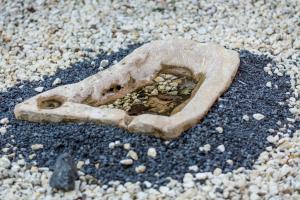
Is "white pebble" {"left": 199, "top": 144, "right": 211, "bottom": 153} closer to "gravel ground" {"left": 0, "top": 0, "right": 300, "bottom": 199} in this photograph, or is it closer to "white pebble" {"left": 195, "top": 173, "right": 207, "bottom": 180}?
"gravel ground" {"left": 0, "top": 0, "right": 300, "bottom": 199}

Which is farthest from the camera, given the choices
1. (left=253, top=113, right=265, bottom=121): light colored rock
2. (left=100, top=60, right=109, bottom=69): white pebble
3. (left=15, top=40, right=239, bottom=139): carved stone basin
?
(left=100, top=60, right=109, bottom=69): white pebble

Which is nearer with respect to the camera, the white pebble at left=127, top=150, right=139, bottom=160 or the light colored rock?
the white pebble at left=127, top=150, right=139, bottom=160

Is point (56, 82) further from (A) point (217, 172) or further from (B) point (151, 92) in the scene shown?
(A) point (217, 172)

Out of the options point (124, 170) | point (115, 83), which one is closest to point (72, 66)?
point (115, 83)

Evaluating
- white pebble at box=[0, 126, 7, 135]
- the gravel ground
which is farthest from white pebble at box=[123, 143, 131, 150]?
white pebble at box=[0, 126, 7, 135]

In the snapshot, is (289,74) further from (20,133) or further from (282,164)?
(20,133)

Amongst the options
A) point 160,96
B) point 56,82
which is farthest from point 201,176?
point 56,82

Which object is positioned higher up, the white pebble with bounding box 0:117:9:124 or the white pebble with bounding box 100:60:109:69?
the white pebble with bounding box 0:117:9:124
